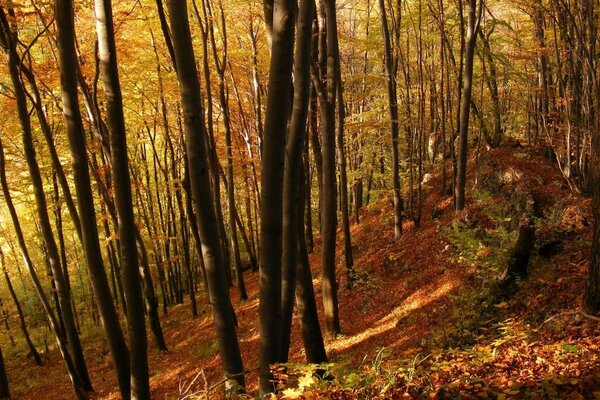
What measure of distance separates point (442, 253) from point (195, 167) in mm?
9057

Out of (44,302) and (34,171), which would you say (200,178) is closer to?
(34,171)

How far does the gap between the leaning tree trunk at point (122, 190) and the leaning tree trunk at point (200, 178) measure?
113 centimetres

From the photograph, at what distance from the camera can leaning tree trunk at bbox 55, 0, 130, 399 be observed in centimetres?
461

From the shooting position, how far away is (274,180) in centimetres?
352

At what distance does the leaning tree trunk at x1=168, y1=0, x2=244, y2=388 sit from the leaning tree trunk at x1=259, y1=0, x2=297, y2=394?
1.37ft

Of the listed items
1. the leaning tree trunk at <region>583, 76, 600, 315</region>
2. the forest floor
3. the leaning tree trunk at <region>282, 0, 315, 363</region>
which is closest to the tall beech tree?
the forest floor

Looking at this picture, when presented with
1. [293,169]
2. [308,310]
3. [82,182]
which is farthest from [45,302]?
[293,169]

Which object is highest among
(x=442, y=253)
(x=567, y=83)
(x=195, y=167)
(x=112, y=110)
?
(x=567, y=83)

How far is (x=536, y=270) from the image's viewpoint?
7.68 metres

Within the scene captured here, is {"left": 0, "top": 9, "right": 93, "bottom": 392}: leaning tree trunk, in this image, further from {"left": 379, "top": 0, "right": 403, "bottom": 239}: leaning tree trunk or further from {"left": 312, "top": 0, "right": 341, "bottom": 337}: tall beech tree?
{"left": 379, "top": 0, "right": 403, "bottom": 239}: leaning tree trunk

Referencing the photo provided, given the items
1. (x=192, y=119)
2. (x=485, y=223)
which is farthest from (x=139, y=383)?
(x=485, y=223)

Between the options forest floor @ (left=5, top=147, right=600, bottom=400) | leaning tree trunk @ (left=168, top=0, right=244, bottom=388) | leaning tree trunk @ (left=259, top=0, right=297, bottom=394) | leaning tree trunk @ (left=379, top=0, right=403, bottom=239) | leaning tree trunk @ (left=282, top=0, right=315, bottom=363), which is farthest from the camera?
leaning tree trunk @ (left=379, top=0, right=403, bottom=239)

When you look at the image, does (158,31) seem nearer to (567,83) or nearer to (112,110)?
(112,110)

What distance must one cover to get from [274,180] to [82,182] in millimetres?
2868
